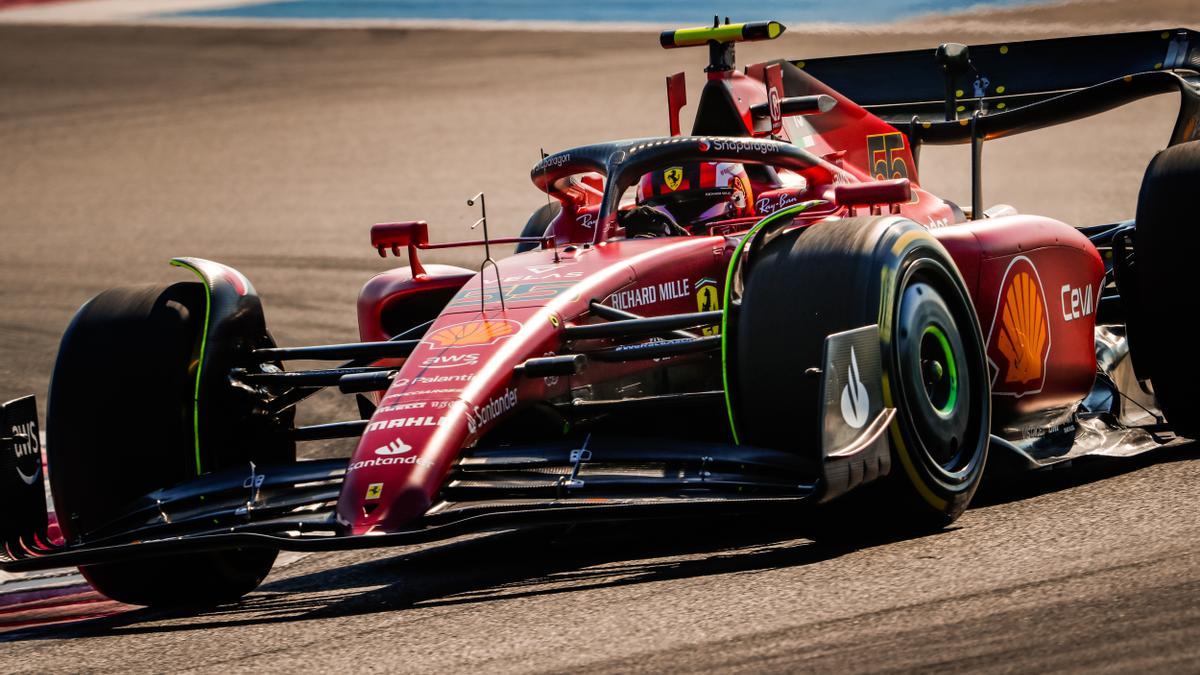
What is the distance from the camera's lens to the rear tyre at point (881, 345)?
5.54m

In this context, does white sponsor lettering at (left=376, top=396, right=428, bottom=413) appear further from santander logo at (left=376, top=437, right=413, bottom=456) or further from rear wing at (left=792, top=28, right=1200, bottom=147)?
rear wing at (left=792, top=28, right=1200, bottom=147)

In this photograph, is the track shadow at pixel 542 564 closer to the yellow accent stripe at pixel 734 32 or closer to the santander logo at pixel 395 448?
the santander logo at pixel 395 448

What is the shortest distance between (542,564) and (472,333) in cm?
85

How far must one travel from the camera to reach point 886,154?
8445 mm

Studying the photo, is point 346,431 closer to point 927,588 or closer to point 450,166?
point 927,588

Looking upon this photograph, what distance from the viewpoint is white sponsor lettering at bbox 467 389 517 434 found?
561cm

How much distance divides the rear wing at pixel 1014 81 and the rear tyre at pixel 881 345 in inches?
112

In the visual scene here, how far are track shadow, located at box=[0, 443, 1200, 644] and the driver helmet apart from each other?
151cm

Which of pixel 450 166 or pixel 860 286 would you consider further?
pixel 450 166

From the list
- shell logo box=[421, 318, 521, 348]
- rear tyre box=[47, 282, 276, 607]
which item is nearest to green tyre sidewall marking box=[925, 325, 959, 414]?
A: shell logo box=[421, 318, 521, 348]

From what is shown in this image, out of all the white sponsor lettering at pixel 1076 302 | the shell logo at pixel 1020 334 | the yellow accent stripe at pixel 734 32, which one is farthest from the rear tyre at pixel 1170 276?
the yellow accent stripe at pixel 734 32

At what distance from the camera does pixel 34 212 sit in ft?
73.6

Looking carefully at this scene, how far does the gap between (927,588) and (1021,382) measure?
83.3 inches

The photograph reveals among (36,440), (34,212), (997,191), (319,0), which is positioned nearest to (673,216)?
(36,440)
